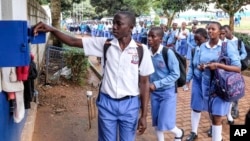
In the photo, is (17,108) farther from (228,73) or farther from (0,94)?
(228,73)

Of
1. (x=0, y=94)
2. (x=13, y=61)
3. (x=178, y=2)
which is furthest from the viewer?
(x=178, y=2)

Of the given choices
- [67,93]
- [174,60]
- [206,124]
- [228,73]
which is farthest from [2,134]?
[67,93]

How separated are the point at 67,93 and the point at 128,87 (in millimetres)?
4820

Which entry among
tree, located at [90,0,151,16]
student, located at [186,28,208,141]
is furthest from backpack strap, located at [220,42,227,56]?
tree, located at [90,0,151,16]

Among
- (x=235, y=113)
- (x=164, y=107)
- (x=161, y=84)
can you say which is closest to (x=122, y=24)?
(x=161, y=84)

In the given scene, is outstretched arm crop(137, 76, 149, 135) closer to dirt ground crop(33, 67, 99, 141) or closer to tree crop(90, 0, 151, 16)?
dirt ground crop(33, 67, 99, 141)

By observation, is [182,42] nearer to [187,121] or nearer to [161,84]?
[187,121]

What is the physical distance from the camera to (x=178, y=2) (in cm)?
1347

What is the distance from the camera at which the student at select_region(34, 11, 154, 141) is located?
278cm

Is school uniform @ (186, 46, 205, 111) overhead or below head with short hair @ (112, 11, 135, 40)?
below

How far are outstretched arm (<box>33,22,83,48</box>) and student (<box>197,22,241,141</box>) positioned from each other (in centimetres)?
162

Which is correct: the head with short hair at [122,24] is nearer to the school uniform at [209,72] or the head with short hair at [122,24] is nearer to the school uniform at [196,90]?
the school uniform at [209,72]

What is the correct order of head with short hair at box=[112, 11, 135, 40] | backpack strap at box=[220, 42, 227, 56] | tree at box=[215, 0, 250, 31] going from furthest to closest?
tree at box=[215, 0, 250, 31] < backpack strap at box=[220, 42, 227, 56] < head with short hair at box=[112, 11, 135, 40]

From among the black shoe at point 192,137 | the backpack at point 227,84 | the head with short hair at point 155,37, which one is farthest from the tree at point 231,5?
the head with short hair at point 155,37
